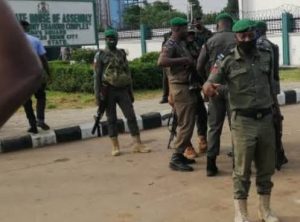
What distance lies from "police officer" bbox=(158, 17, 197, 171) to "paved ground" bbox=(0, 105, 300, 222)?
242 millimetres

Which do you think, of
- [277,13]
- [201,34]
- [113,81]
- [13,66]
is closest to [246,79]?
[113,81]

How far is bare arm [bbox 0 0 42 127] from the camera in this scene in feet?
2.25

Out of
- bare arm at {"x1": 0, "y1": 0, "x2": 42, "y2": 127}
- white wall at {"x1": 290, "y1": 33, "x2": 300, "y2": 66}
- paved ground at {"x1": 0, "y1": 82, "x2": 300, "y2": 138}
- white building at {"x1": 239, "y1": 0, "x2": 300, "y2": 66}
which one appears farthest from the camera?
white building at {"x1": 239, "y1": 0, "x2": 300, "y2": 66}

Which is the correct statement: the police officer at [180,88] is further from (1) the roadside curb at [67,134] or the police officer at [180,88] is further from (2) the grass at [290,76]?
(2) the grass at [290,76]

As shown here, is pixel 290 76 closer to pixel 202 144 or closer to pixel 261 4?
pixel 202 144

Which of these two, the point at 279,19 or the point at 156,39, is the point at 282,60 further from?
the point at 156,39

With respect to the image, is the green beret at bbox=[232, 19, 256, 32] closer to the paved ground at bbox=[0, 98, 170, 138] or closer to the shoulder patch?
the shoulder patch

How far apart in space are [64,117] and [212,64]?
14.9ft

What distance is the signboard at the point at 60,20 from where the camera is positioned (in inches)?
481

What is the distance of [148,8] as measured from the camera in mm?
56125

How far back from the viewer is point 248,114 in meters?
4.01

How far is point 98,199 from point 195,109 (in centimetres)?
159

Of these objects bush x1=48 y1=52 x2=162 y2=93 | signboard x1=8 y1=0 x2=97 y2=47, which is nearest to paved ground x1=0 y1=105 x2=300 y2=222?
signboard x1=8 y1=0 x2=97 y2=47

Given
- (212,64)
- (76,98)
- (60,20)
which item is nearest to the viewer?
(212,64)
